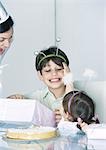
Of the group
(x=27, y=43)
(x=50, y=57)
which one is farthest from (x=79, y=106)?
(x=27, y=43)

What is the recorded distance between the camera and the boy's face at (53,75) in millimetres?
1421

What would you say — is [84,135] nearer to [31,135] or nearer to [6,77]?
[31,135]

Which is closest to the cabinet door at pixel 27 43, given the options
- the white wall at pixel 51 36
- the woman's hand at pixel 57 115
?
the white wall at pixel 51 36

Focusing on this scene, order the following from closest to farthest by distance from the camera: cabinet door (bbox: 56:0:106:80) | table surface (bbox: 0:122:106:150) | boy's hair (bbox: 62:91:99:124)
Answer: table surface (bbox: 0:122:106:150), boy's hair (bbox: 62:91:99:124), cabinet door (bbox: 56:0:106:80)

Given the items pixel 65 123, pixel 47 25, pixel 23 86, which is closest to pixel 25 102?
pixel 23 86

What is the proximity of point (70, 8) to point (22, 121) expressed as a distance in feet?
1.84

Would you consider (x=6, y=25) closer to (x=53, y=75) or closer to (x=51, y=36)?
(x=51, y=36)

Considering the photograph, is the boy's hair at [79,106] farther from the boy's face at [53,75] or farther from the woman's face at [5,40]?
the woman's face at [5,40]

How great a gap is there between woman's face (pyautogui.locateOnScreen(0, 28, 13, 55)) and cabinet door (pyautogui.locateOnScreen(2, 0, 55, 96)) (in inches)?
1.0

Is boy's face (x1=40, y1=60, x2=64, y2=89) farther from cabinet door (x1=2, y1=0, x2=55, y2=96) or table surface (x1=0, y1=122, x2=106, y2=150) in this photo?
table surface (x1=0, y1=122, x2=106, y2=150)

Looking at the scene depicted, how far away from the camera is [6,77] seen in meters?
1.44

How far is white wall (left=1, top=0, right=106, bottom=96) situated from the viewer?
4.66 ft

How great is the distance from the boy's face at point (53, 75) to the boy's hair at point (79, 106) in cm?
8

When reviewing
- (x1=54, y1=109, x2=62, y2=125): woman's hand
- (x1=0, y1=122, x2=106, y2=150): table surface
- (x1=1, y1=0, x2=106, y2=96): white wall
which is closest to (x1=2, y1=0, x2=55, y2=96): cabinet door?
(x1=1, y1=0, x2=106, y2=96): white wall
